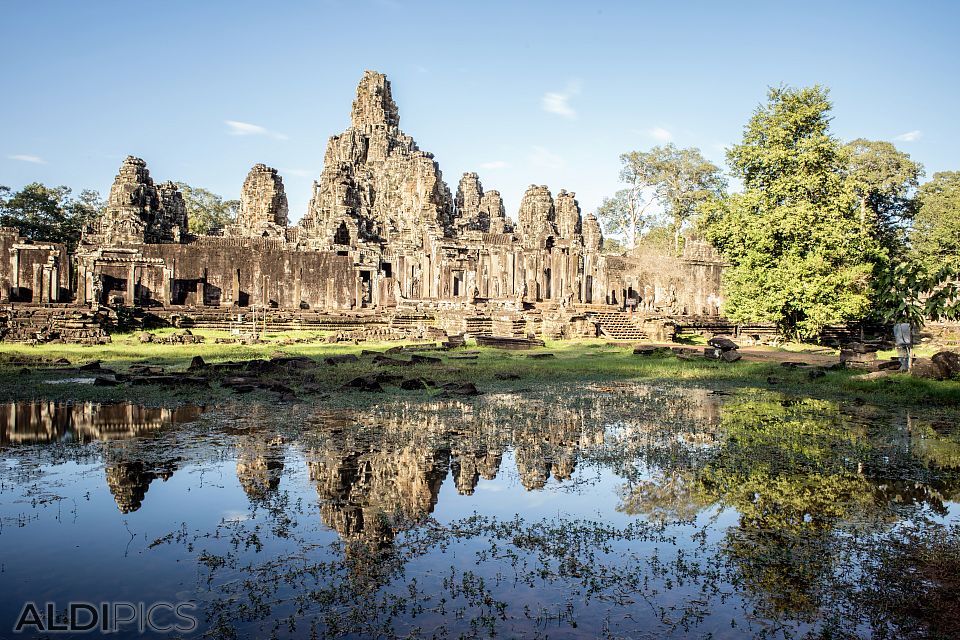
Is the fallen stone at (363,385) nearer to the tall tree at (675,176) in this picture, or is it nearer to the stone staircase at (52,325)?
the stone staircase at (52,325)

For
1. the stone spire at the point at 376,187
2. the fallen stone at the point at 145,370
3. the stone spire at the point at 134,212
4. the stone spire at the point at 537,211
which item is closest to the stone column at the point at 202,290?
the stone spire at the point at 134,212

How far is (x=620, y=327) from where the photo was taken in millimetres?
31500

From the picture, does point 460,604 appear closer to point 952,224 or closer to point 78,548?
point 78,548

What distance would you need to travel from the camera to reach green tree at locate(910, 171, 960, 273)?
41.1 metres

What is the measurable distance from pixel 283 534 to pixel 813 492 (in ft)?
16.1

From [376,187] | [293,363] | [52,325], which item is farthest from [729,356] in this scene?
[376,187]

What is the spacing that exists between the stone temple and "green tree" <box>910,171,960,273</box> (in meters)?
12.9

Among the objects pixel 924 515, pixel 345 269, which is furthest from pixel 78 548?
pixel 345 269

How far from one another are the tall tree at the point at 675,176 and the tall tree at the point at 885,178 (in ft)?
41.5

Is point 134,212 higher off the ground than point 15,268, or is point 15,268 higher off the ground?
point 134,212

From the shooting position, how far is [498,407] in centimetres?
1131

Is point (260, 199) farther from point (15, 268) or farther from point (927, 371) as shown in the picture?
point (927, 371)

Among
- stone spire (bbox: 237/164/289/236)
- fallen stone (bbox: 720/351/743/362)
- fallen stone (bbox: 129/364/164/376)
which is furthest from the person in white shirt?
stone spire (bbox: 237/164/289/236)

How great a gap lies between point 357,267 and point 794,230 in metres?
24.0
